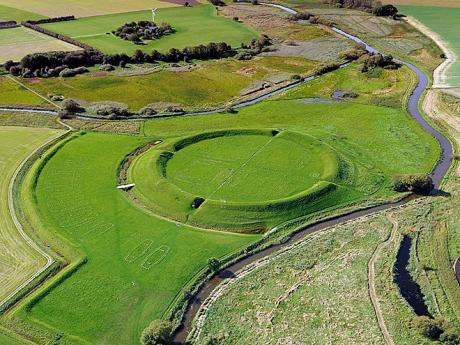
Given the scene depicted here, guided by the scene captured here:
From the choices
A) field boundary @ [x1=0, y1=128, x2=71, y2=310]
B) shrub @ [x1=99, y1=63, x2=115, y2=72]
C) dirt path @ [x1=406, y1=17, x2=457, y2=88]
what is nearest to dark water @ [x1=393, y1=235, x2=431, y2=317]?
field boundary @ [x1=0, y1=128, x2=71, y2=310]

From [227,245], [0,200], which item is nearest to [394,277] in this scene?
[227,245]

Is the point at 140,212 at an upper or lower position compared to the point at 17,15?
lower

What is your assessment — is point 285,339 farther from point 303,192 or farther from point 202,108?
point 202,108

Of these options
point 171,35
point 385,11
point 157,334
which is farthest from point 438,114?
point 171,35

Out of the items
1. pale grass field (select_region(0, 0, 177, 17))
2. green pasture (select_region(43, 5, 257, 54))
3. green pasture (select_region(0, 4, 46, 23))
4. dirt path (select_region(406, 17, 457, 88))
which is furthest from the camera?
pale grass field (select_region(0, 0, 177, 17))

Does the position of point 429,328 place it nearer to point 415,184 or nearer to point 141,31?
point 415,184

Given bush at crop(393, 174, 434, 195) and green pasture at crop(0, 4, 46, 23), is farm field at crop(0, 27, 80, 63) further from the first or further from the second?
bush at crop(393, 174, 434, 195)

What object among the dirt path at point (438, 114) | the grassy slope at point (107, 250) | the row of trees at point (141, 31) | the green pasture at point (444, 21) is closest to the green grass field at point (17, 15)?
the row of trees at point (141, 31)
